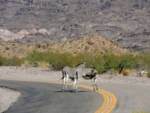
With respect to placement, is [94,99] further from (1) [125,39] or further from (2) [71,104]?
(1) [125,39]

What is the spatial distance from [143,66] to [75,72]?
753 inches

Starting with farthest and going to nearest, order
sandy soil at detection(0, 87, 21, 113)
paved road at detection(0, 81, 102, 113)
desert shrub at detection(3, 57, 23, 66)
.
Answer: desert shrub at detection(3, 57, 23, 66)
sandy soil at detection(0, 87, 21, 113)
paved road at detection(0, 81, 102, 113)

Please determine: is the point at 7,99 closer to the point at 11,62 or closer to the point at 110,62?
the point at 110,62

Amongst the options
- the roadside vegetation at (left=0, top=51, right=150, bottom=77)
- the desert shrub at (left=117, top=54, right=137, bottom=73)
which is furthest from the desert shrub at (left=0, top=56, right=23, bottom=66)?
the desert shrub at (left=117, top=54, right=137, bottom=73)

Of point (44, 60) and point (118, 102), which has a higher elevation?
point (118, 102)

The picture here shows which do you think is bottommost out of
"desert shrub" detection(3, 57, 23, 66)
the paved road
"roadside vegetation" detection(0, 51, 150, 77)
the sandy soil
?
"desert shrub" detection(3, 57, 23, 66)

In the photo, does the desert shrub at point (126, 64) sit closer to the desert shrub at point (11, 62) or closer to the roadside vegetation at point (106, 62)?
the roadside vegetation at point (106, 62)

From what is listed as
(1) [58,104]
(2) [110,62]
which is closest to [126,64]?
(2) [110,62]

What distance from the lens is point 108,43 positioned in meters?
101

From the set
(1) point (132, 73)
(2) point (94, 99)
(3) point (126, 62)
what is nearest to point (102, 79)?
(1) point (132, 73)

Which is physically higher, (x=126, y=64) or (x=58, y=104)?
(x=58, y=104)

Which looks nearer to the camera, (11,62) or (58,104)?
(58,104)

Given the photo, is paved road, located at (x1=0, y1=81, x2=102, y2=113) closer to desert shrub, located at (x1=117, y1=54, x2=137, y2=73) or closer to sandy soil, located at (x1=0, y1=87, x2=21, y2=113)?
sandy soil, located at (x1=0, y1=87, x2=21, y2=113)

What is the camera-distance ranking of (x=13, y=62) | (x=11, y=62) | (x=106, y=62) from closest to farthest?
(x=106, y=62) < (x=13, y=62) < (x=11, y=62)
